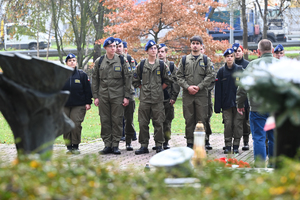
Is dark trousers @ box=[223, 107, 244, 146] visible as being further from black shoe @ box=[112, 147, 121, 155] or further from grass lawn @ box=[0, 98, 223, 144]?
grass lawn @ box=[0, 98, 223, 144]

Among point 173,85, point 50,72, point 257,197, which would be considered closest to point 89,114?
→ point 173,85

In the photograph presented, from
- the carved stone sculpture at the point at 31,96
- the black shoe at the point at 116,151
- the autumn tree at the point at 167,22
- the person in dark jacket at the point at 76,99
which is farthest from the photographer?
the autumn tree at the point at 167,22

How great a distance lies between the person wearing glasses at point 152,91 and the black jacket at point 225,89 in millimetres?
1066

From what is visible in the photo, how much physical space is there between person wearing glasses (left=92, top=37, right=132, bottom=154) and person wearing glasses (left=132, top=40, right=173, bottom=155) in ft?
1.12

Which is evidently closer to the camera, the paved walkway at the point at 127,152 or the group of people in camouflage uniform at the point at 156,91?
the paved walkway at the point at 127,152

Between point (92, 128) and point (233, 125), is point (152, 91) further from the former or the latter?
point (92, 128)

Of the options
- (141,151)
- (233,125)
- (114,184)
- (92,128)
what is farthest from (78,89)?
(114,184)

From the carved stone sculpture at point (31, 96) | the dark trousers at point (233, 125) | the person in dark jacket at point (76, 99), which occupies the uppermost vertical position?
the carved stone sculpture at point (31, 96)

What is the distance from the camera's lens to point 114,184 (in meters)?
3.68

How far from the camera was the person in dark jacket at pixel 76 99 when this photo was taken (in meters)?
9.64

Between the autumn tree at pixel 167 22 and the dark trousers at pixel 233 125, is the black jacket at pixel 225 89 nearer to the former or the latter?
the dark trousers at pixel 233 125

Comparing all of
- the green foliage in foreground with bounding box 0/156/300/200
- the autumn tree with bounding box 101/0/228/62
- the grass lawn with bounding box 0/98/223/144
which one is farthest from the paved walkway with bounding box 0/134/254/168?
the autumn tree with bounding box 101/0/228/62

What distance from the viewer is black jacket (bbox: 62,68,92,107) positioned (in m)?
9.64

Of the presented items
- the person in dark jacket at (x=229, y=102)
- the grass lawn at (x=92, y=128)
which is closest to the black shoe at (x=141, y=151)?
the person in dark jacket at (x=229, y=102)
